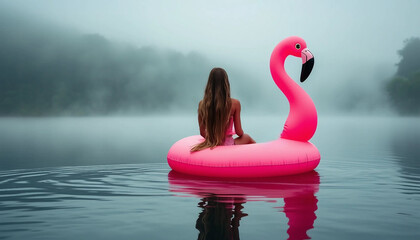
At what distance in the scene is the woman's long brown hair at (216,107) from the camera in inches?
216

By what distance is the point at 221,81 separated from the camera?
Answer: 5500 millimetres

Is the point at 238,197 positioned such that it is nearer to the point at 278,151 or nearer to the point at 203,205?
the point at 203,205

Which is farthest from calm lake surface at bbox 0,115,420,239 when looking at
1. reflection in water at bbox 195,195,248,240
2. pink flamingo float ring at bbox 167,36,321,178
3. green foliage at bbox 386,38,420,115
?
green foliage at bbox 386,38,420,115

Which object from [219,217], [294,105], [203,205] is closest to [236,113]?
[294,105]

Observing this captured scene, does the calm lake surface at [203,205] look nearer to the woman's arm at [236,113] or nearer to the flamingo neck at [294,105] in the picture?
the flamingo neck at [294,105]

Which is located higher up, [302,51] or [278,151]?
[302,51]

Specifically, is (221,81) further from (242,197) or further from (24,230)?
(24,230)

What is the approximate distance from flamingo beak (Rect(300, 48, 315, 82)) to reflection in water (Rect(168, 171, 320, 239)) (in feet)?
5.63

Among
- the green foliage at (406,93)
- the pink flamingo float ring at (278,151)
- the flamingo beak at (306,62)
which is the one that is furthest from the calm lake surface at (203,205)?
the green foliage at (406,93)

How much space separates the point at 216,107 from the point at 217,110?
0.05 meters

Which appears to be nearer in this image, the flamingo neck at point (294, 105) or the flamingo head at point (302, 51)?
the flamingo neck at point (294, 105)

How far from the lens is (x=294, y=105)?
620 cm

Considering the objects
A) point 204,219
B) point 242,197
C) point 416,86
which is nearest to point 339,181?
point 242,197

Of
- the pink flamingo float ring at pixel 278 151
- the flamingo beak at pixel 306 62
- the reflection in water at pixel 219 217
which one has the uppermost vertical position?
the flamingo beak at pixel 306 62
